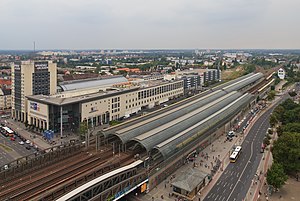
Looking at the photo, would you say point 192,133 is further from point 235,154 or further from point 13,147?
point 13,147

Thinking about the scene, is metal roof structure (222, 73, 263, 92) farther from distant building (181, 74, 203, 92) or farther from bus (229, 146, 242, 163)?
bus (229, 146, 242, 163)

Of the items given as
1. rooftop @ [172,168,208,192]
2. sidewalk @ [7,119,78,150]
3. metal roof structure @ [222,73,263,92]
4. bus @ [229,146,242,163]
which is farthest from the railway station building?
rooftop @ [172,168,208,192]

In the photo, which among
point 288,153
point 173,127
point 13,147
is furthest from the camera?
point 13,147

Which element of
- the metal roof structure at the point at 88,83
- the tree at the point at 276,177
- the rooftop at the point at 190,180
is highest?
the metal roof structure at the point at 88,83

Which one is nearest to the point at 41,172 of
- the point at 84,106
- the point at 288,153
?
the point at 84,106

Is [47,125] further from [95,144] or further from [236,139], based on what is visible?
[236,139]

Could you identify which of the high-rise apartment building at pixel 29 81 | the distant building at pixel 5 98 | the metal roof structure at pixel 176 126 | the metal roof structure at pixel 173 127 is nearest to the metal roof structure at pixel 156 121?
the metal roof structure at pixel 176 126

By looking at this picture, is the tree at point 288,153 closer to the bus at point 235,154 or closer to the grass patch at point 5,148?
the bus at point 235,154
